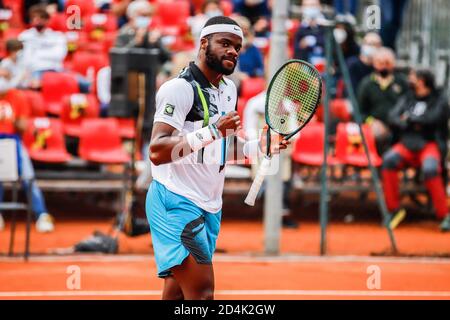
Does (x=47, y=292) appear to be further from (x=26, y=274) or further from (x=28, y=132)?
(x=28, y=132)

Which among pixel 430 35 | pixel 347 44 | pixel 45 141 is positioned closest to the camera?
pixel 45 141

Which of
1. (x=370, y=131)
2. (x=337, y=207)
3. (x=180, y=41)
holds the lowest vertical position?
(x=337, y=207)

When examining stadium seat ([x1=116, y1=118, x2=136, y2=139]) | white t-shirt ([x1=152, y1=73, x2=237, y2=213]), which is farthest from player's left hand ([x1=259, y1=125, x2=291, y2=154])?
stadium seat ([x1=116, y1=118, x2=136, y2=139])

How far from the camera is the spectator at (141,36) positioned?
12711 millimetres

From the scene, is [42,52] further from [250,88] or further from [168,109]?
[168,109]

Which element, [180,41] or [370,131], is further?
[180,41]

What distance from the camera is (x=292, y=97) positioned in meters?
6.10

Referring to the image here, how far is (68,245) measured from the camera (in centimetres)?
1147

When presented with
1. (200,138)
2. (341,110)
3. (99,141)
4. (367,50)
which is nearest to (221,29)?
(200,138)

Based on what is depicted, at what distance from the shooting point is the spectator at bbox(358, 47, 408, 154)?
1362cm

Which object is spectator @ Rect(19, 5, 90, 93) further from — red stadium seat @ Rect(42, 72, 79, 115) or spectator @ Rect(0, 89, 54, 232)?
spectator @ Rect(0, 89, 54, 232)

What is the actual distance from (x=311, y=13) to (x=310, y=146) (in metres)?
2.20
